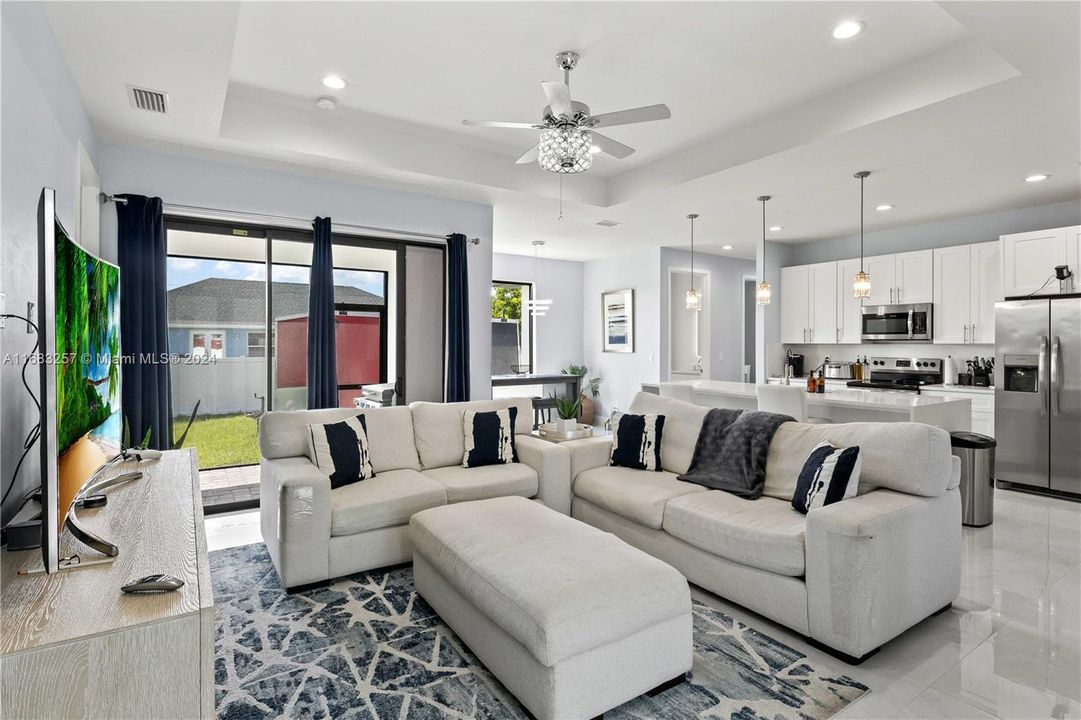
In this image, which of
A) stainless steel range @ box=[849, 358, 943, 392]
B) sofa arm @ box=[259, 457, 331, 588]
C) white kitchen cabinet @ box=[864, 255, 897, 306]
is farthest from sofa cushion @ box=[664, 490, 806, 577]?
white kitchen cabinet @ box=[864, 255, 897, 306]

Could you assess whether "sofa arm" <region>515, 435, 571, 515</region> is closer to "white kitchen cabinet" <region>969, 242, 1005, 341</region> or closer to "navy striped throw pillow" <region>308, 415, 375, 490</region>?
"navy striped throw pillow" <region>308, 415, 375, 490</region>

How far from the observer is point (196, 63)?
2705mm

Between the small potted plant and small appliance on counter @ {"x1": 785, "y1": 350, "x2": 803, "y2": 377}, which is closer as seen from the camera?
the small potted plant

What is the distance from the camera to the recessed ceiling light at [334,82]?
338cm

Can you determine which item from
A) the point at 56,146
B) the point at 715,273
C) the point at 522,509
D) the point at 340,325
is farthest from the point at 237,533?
the point at 715,273

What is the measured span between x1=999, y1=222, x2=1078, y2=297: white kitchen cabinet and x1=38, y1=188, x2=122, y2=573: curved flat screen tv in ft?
21.7

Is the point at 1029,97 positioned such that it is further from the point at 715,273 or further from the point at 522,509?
the point at 715,273

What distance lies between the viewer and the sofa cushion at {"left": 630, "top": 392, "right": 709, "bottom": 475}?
11.8ft

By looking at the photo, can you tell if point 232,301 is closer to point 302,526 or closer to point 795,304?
point 302,526

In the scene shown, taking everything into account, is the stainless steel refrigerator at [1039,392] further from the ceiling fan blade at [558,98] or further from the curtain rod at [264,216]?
the curtain rod at [264,216]

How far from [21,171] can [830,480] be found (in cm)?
333

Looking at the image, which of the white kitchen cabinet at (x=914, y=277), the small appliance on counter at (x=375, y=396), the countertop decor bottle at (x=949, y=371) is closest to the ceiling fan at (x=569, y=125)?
the small appliance on counter at (x=375, y=396)

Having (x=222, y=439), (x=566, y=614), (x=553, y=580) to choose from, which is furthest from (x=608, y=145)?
(x=222, y=439)

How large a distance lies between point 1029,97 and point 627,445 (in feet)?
9.66
